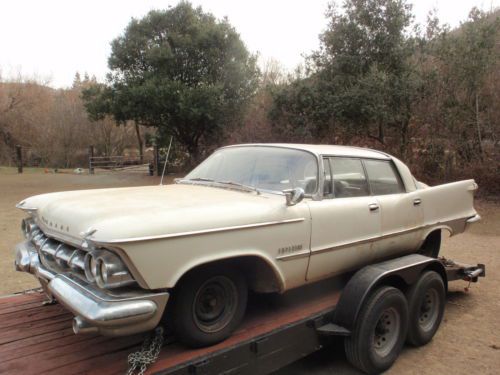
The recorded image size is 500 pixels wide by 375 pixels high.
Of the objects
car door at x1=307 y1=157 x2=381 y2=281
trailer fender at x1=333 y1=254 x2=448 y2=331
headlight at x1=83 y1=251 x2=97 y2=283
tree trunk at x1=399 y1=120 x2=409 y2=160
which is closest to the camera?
headlight at x1=83 y1=251 x2=97 y2=283

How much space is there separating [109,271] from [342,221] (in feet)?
6.39

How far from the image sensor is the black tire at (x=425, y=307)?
3.77 meters

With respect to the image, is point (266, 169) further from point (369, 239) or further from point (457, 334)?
point (457, 334)

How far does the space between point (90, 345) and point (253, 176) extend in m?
1.81

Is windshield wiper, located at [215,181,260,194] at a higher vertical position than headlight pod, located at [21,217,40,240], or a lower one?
higher

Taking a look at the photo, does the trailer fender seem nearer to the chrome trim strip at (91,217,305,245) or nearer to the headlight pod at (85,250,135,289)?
the chrome trim strip at (91,217,305,245)

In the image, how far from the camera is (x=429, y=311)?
4055 millimetres

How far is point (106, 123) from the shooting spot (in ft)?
115

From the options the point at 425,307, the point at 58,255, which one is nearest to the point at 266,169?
the point at 58,255

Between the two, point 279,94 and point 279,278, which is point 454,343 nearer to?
point 279,278

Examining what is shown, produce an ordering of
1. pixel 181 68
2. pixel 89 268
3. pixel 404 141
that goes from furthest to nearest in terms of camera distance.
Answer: pixel 181 68 → pixel 404 141 → pixel 89 268

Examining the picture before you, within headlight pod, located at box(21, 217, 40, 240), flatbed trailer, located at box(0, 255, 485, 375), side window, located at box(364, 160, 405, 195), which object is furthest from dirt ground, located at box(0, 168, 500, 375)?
headlight pod, located at box(21, 217, 40, 240)

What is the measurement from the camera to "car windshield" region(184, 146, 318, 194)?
351 cm

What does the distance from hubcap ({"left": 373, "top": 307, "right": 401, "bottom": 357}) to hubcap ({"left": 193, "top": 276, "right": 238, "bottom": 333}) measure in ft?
4.39
